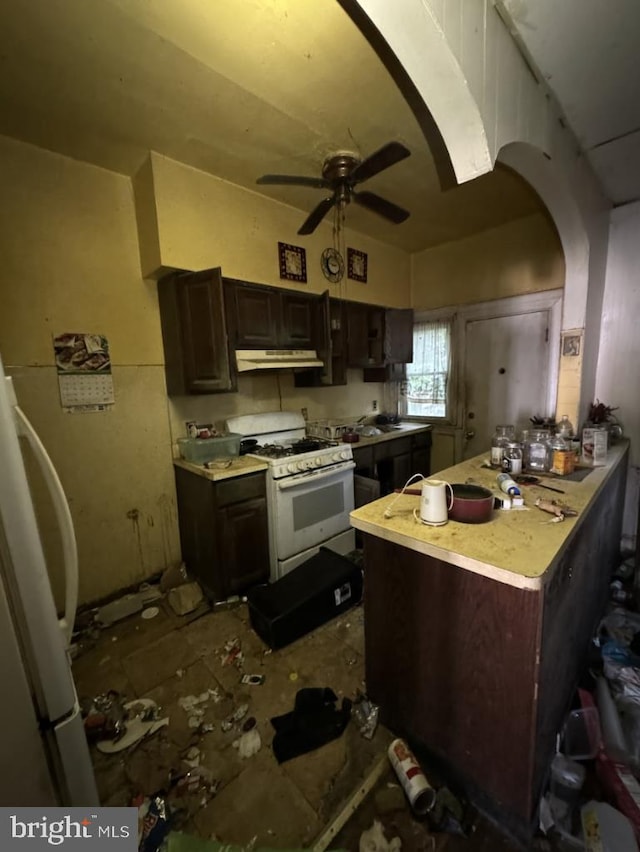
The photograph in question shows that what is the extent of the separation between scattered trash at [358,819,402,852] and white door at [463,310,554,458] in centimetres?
290

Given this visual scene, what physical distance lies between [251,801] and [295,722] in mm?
279

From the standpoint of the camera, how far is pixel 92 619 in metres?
2.08

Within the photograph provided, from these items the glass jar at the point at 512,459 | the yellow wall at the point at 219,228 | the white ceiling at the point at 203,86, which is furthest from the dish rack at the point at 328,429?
the white ceiling at the point at 203,86

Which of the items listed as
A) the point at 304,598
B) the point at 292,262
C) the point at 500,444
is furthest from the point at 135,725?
the point at 292,262

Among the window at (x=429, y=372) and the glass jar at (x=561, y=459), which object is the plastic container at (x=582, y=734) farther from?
the window at (x=429, y=372)

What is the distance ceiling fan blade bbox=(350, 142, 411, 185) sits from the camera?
1379 mm

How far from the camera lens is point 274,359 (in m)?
2.48

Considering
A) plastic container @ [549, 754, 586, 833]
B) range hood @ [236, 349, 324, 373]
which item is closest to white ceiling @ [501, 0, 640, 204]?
range hood @ [236, 349, 324, 373]

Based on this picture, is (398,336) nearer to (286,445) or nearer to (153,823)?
(286,445)

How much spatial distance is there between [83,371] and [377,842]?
2.53 meters

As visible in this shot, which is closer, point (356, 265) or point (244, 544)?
point (244, 544)

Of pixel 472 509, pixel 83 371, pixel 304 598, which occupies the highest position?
pixel 83 371

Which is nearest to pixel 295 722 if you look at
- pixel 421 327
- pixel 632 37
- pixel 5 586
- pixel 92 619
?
pixel 5 586

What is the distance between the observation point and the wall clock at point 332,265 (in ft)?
9.73
